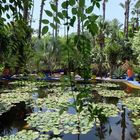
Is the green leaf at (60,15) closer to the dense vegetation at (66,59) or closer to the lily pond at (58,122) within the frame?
the dense vegetation at (66,59)

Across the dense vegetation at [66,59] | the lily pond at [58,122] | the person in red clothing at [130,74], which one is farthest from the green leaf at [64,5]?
the person in red clothing at [130,74]

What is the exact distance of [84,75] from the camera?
1.32m

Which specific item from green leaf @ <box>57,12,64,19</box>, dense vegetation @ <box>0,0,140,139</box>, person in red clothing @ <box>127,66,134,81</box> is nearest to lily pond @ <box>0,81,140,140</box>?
dense vegetation @ <box>0,0,140,139</box>

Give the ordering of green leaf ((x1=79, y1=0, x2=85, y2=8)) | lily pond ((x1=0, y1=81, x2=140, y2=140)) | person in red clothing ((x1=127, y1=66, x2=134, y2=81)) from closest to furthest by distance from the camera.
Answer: green leaf ((x1=79, y1=0, x2=85, y2=8)), lily pond ((x1=0, y1=81, x2=140, y2=140)), person in red clothing ((x1=127, y1=66, x2=134, y2=81))

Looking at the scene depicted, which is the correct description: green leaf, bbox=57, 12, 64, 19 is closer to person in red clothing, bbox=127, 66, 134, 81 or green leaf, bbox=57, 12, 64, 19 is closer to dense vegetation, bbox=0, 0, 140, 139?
dense vegetation, bbox=0, 0, 140, 139

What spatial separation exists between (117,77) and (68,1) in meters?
23.0

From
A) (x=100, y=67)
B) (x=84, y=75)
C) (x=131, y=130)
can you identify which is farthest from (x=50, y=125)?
(x=100, y=67)

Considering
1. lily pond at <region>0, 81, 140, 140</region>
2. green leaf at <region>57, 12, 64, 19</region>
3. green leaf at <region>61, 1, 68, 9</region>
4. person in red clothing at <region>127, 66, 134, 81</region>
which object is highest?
green leaf at <region>61, 1, 68, 9</region>

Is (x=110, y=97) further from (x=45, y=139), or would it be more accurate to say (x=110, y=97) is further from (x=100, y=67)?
(x=100, y=67)

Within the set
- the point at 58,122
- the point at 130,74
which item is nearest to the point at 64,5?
the point at 58,122

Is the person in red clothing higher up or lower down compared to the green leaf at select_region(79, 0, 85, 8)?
lower down

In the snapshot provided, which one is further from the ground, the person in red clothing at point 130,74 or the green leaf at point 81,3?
the green leaf at point 81,3

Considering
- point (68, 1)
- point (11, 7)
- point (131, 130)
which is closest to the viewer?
point (68, 1)

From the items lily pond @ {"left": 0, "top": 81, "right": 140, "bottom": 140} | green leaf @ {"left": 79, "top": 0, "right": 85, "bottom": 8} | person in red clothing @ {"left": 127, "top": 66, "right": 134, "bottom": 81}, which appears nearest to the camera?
green leaf @ {"left": 79, "top": 0, "right": 85, "bottom": 8}
